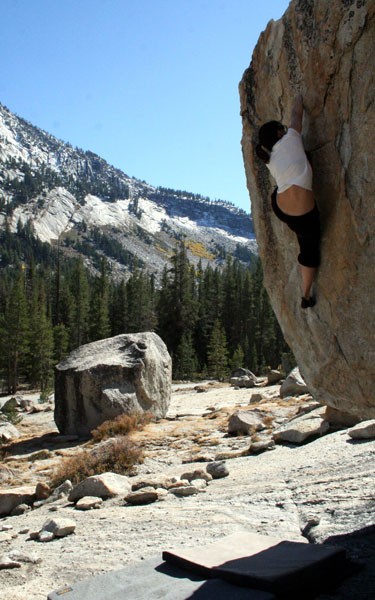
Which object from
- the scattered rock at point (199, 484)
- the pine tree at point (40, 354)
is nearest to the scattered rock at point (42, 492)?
the scattered rock at point (199, 484)

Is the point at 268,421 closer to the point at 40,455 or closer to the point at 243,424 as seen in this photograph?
the point at 243,424

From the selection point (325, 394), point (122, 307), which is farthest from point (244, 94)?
point (122, 307)

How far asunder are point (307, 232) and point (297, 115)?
100cm

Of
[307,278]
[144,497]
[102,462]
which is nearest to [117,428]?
[102,462]

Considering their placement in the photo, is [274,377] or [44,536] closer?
[44,536]

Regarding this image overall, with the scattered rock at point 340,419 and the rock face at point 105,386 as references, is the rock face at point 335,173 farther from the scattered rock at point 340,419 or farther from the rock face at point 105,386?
the rock face at point 105,386

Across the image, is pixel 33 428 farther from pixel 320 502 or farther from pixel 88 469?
pixel 320 502

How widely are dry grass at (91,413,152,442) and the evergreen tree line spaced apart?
101 ft

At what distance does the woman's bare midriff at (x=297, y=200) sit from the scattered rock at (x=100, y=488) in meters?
5.99

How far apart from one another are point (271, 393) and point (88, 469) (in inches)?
488

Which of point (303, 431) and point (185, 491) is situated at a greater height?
point (303, 431)

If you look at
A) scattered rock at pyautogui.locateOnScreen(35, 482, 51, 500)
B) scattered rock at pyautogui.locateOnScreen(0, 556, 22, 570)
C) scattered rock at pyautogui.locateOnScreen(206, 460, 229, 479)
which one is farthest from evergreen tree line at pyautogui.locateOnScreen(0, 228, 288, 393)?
scattered rock at pyautogui.locateOnScreen(0, 556, 22, 570)

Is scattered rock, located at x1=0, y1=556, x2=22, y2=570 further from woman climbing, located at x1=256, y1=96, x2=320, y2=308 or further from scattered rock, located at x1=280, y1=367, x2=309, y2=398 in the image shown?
scattered rock, located at x1=280, y1=367, x2=309, y2=398

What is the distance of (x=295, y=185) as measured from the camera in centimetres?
476
